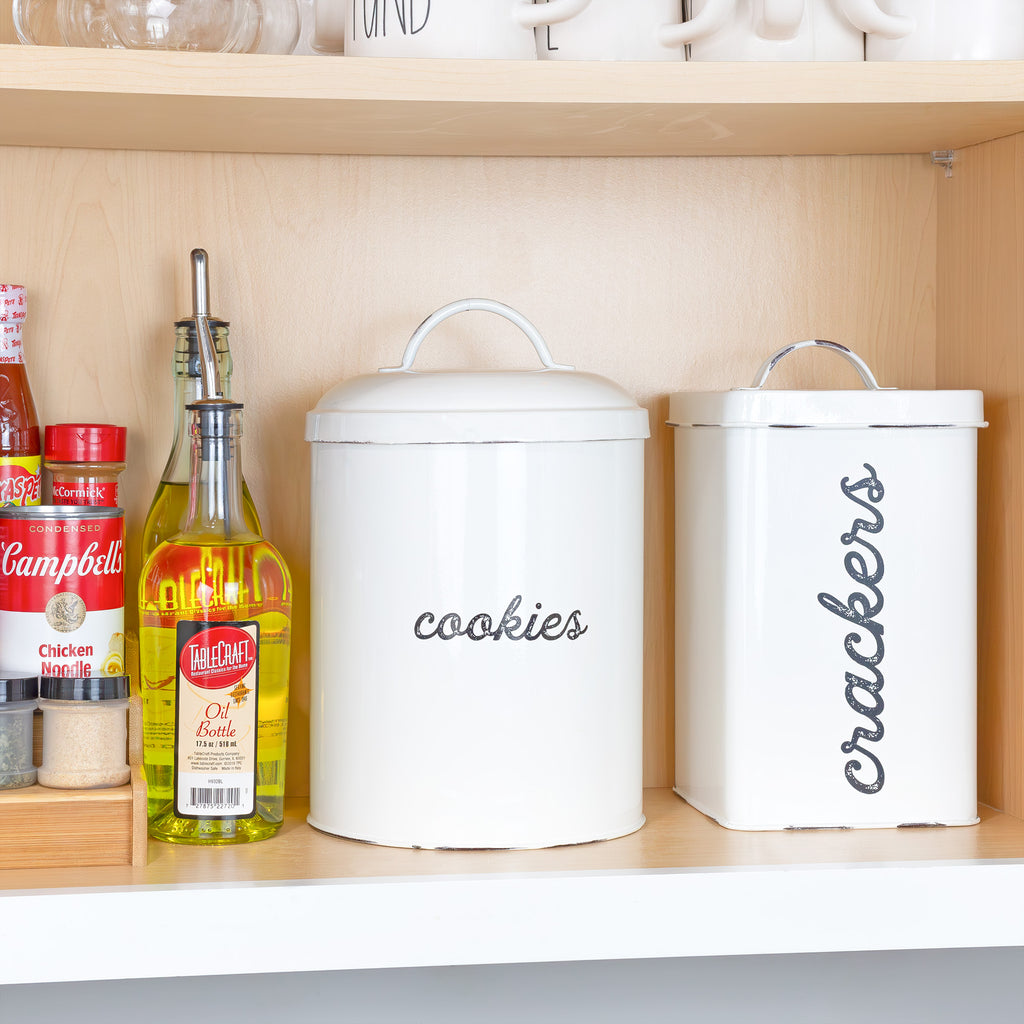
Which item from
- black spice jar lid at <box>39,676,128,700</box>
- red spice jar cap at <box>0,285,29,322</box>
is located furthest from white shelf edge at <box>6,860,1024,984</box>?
red spice jar cap at <box>0,285,29,322</box>

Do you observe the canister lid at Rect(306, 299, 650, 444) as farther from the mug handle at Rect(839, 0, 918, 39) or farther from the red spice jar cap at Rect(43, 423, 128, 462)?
the mug handle at Rect(839, 0, 918, 39)

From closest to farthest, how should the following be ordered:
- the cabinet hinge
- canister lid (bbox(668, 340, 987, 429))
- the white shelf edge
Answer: the white shelf edge < canister lid (bbox(668, 340, 987, 429)) < the cabinet hinge

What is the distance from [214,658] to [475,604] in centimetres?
15

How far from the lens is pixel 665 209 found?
84cm

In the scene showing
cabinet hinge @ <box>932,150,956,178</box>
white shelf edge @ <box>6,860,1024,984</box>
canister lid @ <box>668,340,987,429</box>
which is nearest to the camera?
white shelf edge @ <box>6,860,1024,984</box>

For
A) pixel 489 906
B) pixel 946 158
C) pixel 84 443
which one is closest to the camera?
pixel 489 906

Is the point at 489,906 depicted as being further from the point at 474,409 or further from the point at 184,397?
the point at 184,397

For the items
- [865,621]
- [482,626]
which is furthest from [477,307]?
[865,621]

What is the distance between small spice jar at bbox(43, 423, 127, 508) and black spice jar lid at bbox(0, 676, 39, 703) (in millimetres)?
133

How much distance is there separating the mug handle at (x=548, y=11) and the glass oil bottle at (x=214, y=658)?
274 mm

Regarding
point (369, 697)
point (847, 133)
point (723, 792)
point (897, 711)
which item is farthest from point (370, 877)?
point (847, 133)

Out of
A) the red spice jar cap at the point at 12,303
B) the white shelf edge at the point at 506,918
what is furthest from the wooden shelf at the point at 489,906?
the red spice jar cap at the point at 12,303

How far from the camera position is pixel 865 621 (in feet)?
2.35

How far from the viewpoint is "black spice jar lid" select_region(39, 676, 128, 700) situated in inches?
24.8
